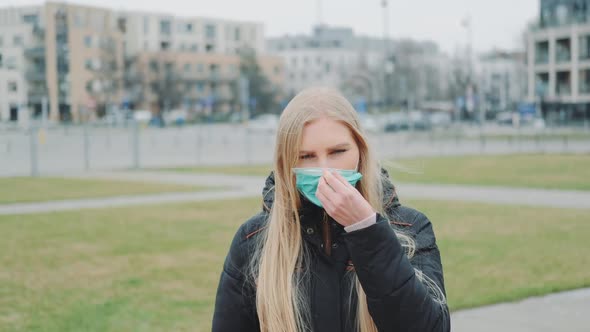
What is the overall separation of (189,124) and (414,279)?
260ft

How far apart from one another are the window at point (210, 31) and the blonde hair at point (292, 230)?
372ft

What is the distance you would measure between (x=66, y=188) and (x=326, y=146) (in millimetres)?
17220

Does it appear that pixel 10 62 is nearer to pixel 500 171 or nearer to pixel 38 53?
pixel 500 171

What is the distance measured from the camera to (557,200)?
46.7 feet

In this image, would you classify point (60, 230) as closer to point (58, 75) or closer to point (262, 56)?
point (58, 75)

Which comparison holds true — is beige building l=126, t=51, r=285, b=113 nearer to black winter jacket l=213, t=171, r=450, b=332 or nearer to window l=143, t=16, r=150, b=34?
window l=143, t=16, r=150, b=34

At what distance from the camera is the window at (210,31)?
113m

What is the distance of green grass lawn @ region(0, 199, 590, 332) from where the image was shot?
652 centimetres

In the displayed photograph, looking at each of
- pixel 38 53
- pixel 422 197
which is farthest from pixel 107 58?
pixel 422 197

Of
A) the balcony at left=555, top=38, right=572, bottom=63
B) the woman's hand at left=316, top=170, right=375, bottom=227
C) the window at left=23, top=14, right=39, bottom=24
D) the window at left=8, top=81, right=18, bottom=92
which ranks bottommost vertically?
the woman's hand at left=316, top=170, right=375, bottom=227

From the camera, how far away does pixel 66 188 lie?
59.9ft

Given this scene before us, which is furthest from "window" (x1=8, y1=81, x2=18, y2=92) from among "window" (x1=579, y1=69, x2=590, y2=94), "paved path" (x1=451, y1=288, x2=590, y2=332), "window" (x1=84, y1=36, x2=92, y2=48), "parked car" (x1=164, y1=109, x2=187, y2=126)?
"window" (x1=579, y1=69, x2=590, y2=94)

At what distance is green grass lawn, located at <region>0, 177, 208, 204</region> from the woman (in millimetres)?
14383

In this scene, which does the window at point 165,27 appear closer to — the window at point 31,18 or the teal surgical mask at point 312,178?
the window at point 31,18
